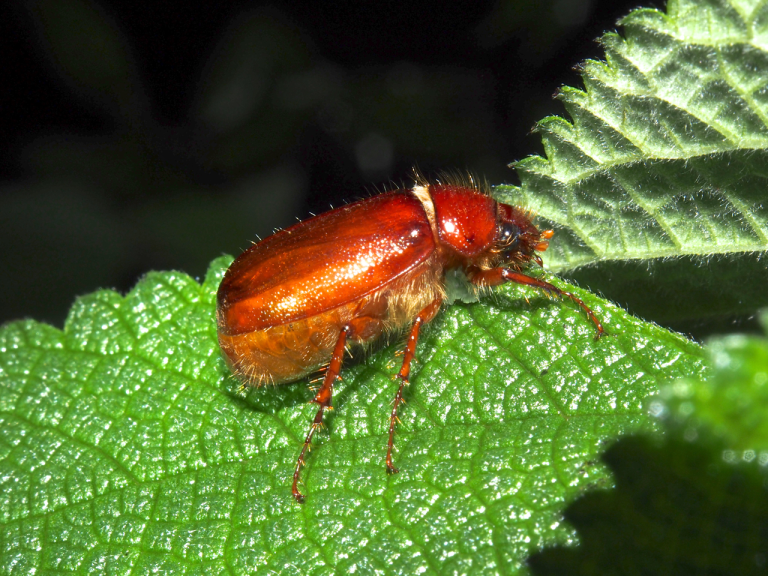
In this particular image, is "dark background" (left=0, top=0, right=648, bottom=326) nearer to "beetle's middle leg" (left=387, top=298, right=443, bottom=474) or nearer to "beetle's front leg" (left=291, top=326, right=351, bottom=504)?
"beetle's middle leg" (left=387, top=298, right=443, bottom=474)

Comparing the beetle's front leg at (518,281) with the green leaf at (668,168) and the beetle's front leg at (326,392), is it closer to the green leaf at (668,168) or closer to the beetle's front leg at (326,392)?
the green leaf at (668,168)

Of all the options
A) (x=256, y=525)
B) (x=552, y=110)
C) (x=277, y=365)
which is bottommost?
(x=256, y=525)

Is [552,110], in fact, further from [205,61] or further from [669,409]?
[669,409]

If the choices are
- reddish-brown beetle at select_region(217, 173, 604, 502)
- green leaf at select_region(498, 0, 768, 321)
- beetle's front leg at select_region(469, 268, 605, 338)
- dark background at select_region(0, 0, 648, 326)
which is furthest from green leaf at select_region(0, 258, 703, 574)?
dark background at select_region(0, 0, 648, 326)

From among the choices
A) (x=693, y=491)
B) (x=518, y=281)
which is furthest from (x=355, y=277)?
(x=693, y=491)

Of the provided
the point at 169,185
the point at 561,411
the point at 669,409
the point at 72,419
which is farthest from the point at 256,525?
the point at 169,185
